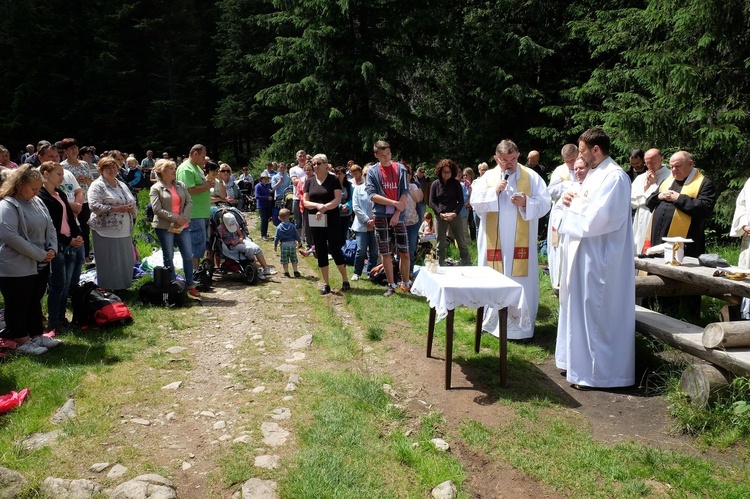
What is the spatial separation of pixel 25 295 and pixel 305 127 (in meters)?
16.3

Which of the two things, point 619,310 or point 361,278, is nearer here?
point 619,310

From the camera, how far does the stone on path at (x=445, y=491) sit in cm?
364

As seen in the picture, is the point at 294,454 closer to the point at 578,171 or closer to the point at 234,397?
the point at 234,397

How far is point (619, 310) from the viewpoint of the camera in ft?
17.3

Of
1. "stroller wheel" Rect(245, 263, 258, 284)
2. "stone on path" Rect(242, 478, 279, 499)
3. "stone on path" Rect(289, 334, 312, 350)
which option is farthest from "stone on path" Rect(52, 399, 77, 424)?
"stroller wheel" Rect(245, 263, 258, 284)

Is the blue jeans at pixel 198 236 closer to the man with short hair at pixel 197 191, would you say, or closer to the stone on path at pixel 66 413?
the man with short hair at pixel 197 191

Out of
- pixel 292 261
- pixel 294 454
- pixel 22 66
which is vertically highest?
pixel 22 66

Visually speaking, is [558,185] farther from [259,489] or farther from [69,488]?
[69,488]

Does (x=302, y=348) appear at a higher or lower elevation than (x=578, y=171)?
lower

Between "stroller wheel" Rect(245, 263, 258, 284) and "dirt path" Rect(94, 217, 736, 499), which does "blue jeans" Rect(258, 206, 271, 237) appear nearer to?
"stroller wheel" Rect(245, 263, 258, 284)

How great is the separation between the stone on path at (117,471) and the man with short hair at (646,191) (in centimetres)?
699

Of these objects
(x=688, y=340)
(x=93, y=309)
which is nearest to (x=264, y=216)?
(x=93, y=309)

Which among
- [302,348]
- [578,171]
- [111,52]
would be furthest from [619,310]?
[111,52]

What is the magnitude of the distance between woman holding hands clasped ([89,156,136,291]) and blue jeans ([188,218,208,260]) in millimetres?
1110
